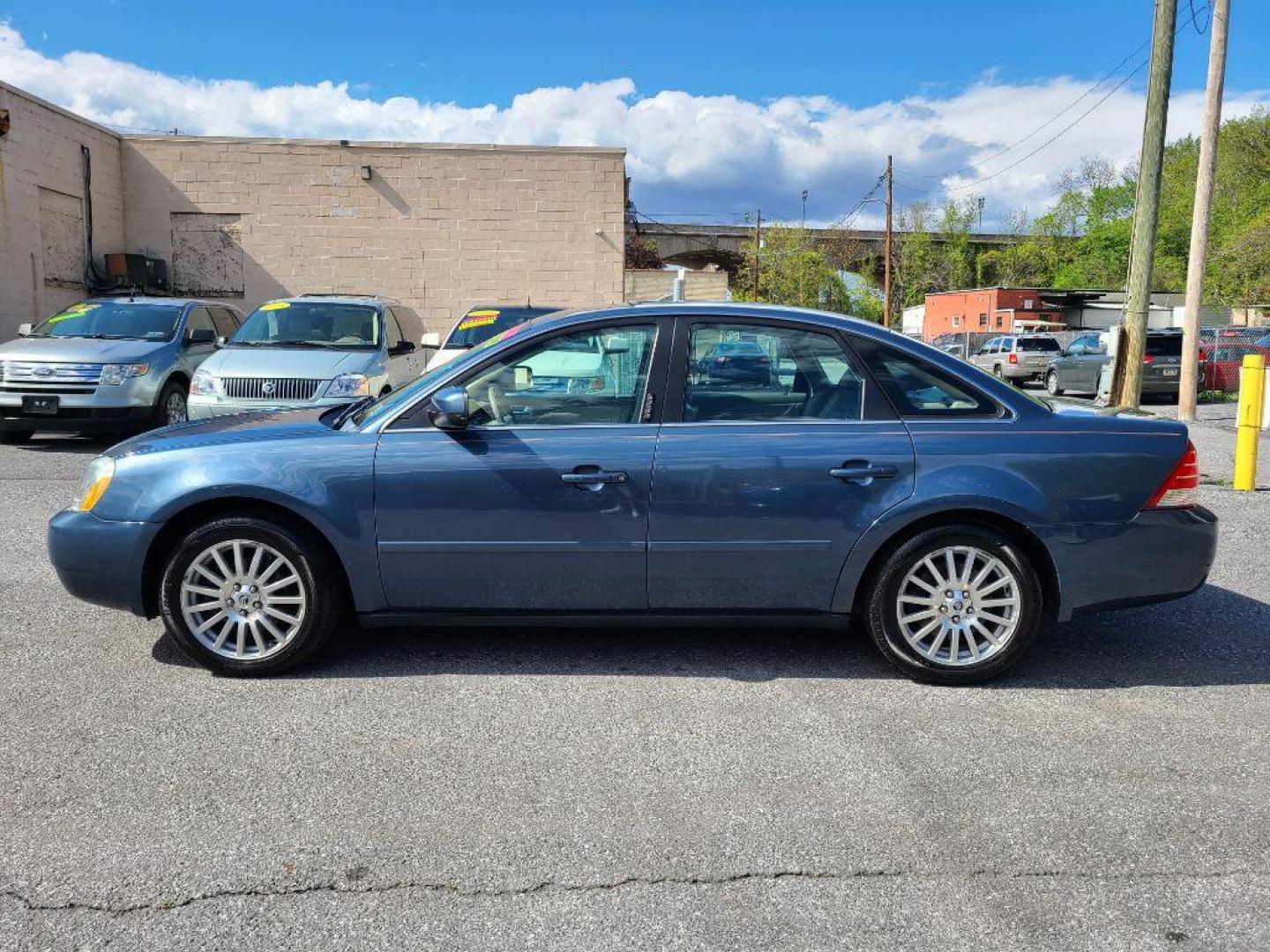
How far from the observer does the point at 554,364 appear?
4395 millimetres

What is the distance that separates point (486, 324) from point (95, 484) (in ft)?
28.1

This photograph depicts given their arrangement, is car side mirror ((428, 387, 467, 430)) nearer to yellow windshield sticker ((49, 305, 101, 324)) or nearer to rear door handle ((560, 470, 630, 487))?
rear door handle ((560, 470, 630, 487))

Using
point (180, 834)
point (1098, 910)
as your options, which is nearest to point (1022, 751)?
point (1098, 910)

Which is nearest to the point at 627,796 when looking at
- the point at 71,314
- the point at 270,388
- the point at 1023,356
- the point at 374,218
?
the point at 270,388

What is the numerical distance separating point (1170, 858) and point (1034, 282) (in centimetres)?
7673

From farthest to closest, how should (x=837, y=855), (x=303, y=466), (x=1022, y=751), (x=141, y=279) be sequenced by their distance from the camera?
1. (x=141, y=279)
2. (x=303, y=466)
3. (x=1022, y=751)
4. (x=837, y=855)

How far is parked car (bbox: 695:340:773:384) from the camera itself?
14.4 ft

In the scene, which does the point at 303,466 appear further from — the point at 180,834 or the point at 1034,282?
the point at 1034,282

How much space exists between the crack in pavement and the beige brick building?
18.3m

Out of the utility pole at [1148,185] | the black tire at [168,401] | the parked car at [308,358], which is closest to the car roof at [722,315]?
the parked car at [308,358]

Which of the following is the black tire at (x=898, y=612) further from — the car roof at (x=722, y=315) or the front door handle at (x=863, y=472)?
the car roof at (x=722, y=315)

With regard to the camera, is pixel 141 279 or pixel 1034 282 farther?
pixel 1034 282

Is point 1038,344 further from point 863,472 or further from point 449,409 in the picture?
point 449,409

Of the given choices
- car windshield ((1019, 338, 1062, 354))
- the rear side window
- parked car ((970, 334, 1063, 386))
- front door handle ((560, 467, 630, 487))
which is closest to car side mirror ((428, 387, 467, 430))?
front door handle ((560, 467, 630, 487))
